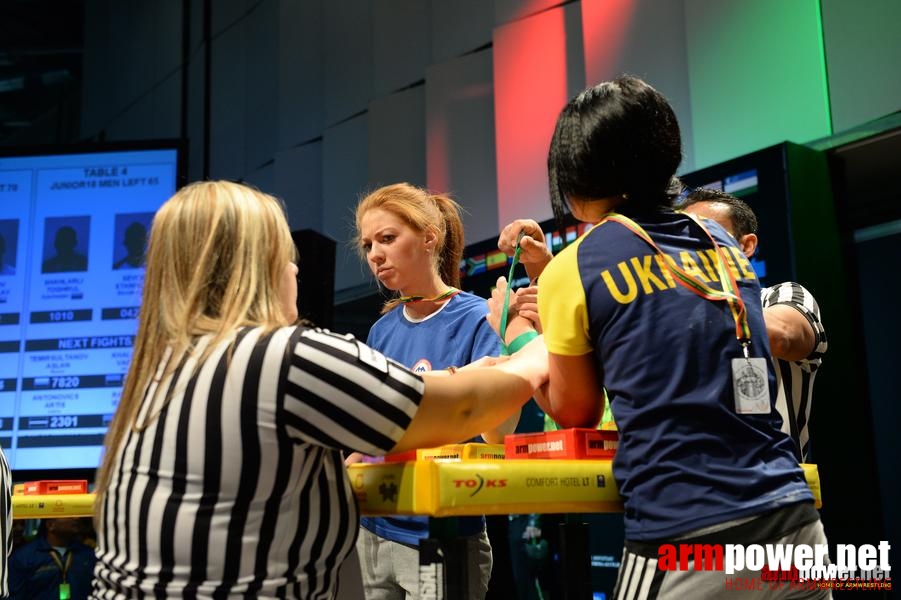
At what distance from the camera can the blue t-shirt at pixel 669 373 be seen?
1.15 metres

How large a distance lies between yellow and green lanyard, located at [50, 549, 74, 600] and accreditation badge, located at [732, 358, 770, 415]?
4.93 metres

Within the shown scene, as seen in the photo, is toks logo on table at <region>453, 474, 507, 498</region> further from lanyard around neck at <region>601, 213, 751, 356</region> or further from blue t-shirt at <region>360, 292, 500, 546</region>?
blue t-shirt at <region>360, 292, 500, 546</region>

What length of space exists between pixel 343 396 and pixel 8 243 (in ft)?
14.1

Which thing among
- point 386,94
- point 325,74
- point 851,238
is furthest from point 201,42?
point 851,238

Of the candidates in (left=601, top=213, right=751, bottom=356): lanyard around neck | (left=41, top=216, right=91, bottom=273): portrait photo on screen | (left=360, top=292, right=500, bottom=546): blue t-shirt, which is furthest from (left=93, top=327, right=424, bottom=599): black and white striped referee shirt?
(left=41, top=216, right=91, bottom=273): portrait photo on screen

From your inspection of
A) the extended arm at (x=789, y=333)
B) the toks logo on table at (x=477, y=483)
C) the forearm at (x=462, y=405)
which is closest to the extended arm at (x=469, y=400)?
the forearm at (x=462, y=405)

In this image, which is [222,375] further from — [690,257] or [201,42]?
[201,42]

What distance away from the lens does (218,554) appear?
1.13 metres

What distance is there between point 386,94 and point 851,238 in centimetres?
352

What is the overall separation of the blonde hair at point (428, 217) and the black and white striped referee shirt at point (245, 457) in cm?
142

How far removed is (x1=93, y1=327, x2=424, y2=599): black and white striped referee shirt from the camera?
1.13 m

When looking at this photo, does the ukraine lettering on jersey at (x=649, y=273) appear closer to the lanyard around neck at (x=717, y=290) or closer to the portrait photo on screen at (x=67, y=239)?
the lanyard around neck at (x=717, y=290)

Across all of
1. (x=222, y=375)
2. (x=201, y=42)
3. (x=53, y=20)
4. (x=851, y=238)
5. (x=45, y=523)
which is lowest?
(x=45, y=523)

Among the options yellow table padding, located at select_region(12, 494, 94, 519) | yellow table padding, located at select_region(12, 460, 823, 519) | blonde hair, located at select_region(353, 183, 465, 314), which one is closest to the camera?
yellow table padding, located at select_region(12, 460, 823, 519)
